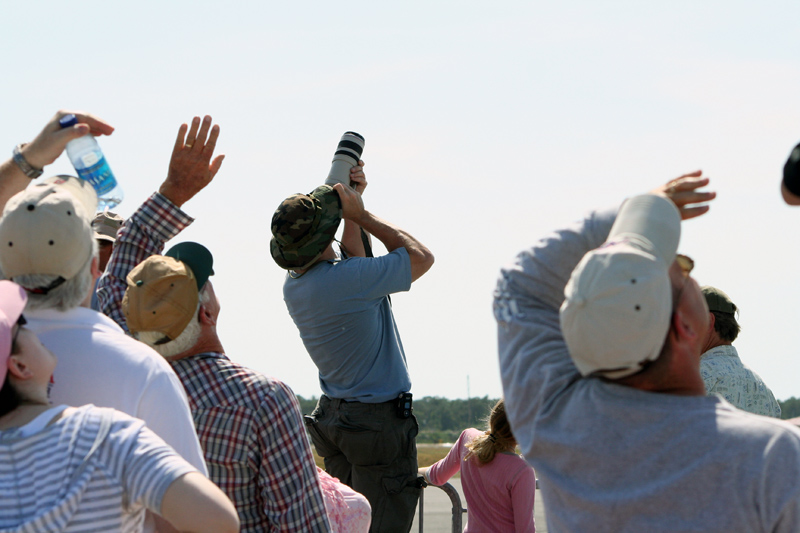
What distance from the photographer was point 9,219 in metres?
2.39

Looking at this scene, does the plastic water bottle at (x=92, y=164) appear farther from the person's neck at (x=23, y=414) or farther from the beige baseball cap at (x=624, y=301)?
the beige baseball cap at (x=624, y=301)

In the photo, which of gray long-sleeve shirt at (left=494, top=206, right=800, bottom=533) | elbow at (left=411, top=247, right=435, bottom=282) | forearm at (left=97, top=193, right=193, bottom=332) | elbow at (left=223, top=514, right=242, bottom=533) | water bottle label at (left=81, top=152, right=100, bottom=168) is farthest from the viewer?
elbow at (left=411, top=247, right=435, bottom=282)

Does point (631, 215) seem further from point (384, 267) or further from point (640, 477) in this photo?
point (384, 267)

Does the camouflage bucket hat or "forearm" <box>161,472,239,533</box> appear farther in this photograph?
the camouflage bucket hat

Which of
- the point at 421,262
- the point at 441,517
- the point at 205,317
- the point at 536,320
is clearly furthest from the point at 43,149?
the point at 441,517

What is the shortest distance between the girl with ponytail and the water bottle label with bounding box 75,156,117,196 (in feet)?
6.94

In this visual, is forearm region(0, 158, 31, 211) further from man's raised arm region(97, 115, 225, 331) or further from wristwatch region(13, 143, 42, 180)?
man's raised arm region(97, 115, 225, 331)

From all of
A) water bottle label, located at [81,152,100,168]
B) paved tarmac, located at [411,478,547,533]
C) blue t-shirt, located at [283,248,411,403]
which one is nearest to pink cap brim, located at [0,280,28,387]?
water bottle label, located at [81,152,100,168]

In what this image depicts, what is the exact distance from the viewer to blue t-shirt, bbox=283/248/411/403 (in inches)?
179

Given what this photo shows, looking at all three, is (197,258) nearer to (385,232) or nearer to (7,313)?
(7,313)

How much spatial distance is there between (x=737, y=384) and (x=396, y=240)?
1923 millimetres

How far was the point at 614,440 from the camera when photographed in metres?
1.90

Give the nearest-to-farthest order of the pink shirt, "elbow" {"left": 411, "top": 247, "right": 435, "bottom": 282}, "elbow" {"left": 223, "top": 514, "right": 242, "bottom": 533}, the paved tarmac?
"elbow" {"left": 223, "top": 514, "right": 242, "bottom": 533} → the pink shirt → "elbow" {"left": 411, "top": 247, "right": 435, "bottom": 282} → the paved tarmac

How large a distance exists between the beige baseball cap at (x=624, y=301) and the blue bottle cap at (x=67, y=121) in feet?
6.04
